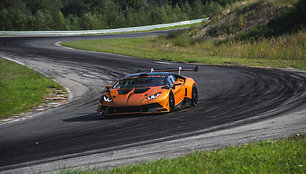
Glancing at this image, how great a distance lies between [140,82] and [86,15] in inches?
2414

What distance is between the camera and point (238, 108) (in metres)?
12.3

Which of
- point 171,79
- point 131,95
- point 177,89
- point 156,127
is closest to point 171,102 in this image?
point 177,89

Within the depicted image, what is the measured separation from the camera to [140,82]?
12672mm

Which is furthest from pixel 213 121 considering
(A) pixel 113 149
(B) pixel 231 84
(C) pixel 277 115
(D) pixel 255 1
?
(D) pixel 255 1

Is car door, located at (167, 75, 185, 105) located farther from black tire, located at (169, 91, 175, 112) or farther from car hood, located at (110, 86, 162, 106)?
car hood, located at (110, 86, 162, 106)

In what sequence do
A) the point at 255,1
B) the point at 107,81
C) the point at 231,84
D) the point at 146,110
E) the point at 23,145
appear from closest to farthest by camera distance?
the point at 23,145 → the point at 146,110 → the point at 231,84 → the point at 107,81 → the point at 255,1

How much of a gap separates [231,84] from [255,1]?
91.6 ft

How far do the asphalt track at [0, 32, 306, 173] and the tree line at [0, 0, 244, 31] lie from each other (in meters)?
48.0

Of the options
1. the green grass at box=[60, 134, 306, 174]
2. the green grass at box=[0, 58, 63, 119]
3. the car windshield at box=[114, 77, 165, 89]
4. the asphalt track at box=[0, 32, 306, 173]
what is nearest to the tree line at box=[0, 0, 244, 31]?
the green grass at box=[0, 58, 63, 119]

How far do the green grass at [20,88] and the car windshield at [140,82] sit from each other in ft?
13.3

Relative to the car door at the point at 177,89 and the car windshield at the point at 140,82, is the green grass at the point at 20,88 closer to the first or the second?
the car windshield at the point at 140,82

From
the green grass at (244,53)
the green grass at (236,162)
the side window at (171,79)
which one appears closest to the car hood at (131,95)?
the side window at (171,79)

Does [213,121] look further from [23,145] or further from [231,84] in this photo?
[231,84]

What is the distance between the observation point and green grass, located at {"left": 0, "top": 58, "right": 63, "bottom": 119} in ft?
49.0
